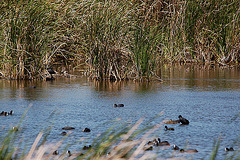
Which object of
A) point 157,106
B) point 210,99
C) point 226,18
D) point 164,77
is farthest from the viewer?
point 226,18

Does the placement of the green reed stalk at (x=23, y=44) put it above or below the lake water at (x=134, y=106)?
above

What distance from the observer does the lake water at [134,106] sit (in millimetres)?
5121

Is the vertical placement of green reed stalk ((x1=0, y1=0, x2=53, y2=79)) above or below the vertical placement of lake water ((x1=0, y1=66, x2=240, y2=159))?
above

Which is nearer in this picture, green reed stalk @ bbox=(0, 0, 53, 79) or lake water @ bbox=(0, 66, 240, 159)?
lake water @ bbox=(0, 66, 240, 159)

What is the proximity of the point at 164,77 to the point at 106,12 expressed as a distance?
2041mm

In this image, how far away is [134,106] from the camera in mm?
7191

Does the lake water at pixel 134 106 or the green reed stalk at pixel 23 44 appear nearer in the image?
the lake water at pixel 134 106

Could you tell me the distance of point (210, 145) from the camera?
4.71 m

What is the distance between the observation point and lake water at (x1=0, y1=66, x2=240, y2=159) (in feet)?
16.8

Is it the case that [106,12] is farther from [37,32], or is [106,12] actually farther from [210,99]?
[210,99]

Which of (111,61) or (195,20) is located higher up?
(195,20)

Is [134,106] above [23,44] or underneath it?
underneath

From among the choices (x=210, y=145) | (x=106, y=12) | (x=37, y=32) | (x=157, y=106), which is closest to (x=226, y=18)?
(x=106, y=12)

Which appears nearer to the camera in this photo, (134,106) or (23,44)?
(134,106)
